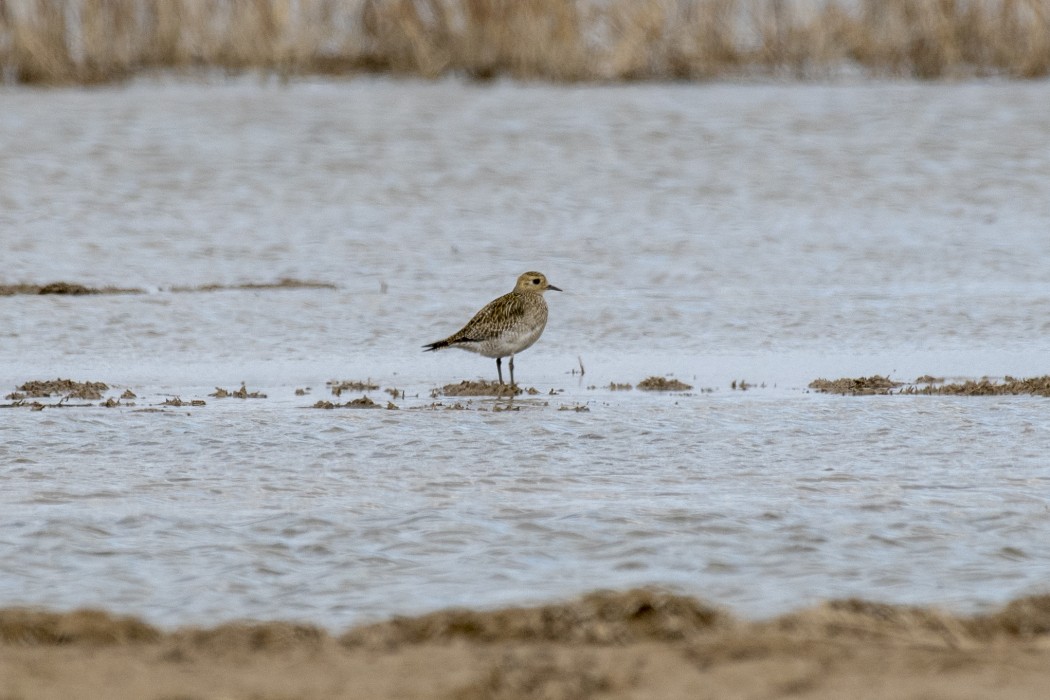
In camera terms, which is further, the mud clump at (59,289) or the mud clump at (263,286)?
the mud clump at (263,286)

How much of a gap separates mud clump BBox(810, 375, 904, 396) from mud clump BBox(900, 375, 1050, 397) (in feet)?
0.37

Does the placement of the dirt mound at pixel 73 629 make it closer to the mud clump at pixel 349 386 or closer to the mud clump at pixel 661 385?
the mud clump at pixel 349 386

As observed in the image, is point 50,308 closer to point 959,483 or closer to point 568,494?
point 568,494

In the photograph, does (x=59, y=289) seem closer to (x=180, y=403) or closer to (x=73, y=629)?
(x=180, y=403)

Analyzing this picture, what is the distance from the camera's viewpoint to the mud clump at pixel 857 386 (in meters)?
8.86

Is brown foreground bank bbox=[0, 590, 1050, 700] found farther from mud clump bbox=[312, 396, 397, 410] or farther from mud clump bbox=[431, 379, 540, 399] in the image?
mud clump bbox=[431, 379, 540, 399]

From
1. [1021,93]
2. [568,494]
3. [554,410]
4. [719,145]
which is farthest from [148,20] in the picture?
[568,494]

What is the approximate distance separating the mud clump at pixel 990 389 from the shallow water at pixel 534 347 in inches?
6.5

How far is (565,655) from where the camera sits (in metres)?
4.46

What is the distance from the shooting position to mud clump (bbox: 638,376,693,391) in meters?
9.07

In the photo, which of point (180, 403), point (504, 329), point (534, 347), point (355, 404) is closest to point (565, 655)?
point (355, 404)

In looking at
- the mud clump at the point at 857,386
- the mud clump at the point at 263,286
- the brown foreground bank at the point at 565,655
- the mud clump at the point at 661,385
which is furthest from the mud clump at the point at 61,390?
the brown foreground bank at the point at 565,655

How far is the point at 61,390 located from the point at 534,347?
3.08m

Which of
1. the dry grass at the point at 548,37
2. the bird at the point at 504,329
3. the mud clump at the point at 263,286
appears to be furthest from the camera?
the dry grass at the point at 548,37
